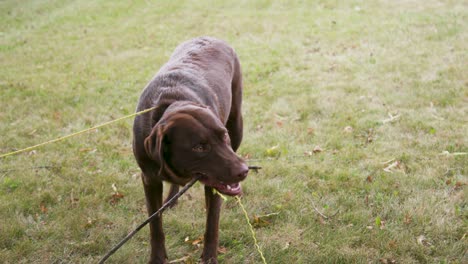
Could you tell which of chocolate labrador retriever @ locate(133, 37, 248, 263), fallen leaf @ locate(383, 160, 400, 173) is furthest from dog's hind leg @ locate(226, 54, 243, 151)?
fallen leaf @ locate(383, 160, 400, 173)

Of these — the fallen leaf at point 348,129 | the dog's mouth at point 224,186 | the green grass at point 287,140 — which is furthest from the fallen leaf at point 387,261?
the fallen leaf at point 348,129

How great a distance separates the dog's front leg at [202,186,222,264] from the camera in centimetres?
372

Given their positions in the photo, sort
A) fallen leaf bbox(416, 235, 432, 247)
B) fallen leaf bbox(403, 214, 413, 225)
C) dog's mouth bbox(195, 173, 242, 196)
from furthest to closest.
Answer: fallen leaf bbox(403, 214, 413, 225)
fallen leaf bbox(416, 235, 432, 247)
dog's mouth bbox(195, 173, 242, 196)

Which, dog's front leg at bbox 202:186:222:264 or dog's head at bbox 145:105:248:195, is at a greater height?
dog's head at bbox 145:105:248:195

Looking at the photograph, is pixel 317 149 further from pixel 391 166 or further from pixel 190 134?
pixel 190 134

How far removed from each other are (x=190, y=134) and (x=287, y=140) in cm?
316

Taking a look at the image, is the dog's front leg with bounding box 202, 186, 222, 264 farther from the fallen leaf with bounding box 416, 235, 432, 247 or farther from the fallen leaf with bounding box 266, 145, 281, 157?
the fallen leaf with bounding box 266, 145, 281, 157

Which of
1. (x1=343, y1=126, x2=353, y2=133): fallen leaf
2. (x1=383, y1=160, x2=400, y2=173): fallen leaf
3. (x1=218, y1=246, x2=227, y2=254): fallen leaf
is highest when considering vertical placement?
(x1=383, y1=160, x2=400, y2=173): fallen leaf

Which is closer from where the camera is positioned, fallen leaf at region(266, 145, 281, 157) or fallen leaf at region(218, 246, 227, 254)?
fallen leaf at region(218, 246, 227, 254)

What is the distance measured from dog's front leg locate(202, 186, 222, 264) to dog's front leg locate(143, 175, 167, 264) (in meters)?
0.36

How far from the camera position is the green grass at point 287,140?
13.3 feet

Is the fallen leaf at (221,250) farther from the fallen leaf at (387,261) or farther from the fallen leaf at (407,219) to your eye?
the fallen leaf at (407,219)

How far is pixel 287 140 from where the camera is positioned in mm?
5926

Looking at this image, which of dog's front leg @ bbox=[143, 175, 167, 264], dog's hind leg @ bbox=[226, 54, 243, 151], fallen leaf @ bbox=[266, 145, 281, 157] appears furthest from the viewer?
fallen leaf @ bbox=[266, 145, 281, 157]
